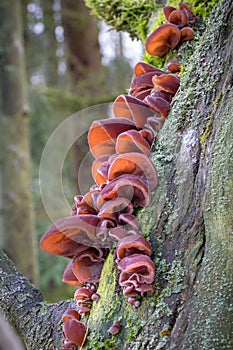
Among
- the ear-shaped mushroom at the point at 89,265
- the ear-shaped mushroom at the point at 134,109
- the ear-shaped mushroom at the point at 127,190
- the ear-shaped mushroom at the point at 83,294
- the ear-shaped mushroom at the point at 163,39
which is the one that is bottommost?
the ear-shaped mushroom at the point at 83,294

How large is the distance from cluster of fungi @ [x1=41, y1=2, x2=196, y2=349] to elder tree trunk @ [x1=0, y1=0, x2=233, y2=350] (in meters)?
0.02

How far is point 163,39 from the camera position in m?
1.09

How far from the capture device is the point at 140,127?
926 mm

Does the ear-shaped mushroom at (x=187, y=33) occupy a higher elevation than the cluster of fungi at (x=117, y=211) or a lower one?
higher

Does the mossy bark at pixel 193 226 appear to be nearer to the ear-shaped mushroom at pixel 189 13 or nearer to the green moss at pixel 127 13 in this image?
the ear-shaped mushroom at pixel 189 13

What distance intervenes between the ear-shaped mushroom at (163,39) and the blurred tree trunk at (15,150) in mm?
2252

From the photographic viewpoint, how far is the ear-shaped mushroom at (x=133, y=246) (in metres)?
0.77

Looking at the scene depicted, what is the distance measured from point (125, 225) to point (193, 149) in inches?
7.2

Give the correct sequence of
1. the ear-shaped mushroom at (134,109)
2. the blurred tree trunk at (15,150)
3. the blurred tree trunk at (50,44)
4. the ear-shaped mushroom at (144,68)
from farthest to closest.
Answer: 1. the blurred tree trunk at (50,44)
2. the blurred tree trunk at (15,150)
3. the ear-shaped mushroom at (144,68)
4. the ear-shaped mushroom at (134,109)

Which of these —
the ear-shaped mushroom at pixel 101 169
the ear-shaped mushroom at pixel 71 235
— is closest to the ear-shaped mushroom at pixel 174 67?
the ear-shaped mushroom at pixel 101 169

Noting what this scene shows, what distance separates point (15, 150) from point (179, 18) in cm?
238

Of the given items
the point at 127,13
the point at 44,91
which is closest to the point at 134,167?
the point at 127,13

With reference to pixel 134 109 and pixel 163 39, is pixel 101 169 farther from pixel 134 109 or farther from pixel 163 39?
pixel 163 39

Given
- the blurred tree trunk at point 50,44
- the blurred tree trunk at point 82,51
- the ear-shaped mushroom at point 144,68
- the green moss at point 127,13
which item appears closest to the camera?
the ear-shaped mushroom at point 144,68
